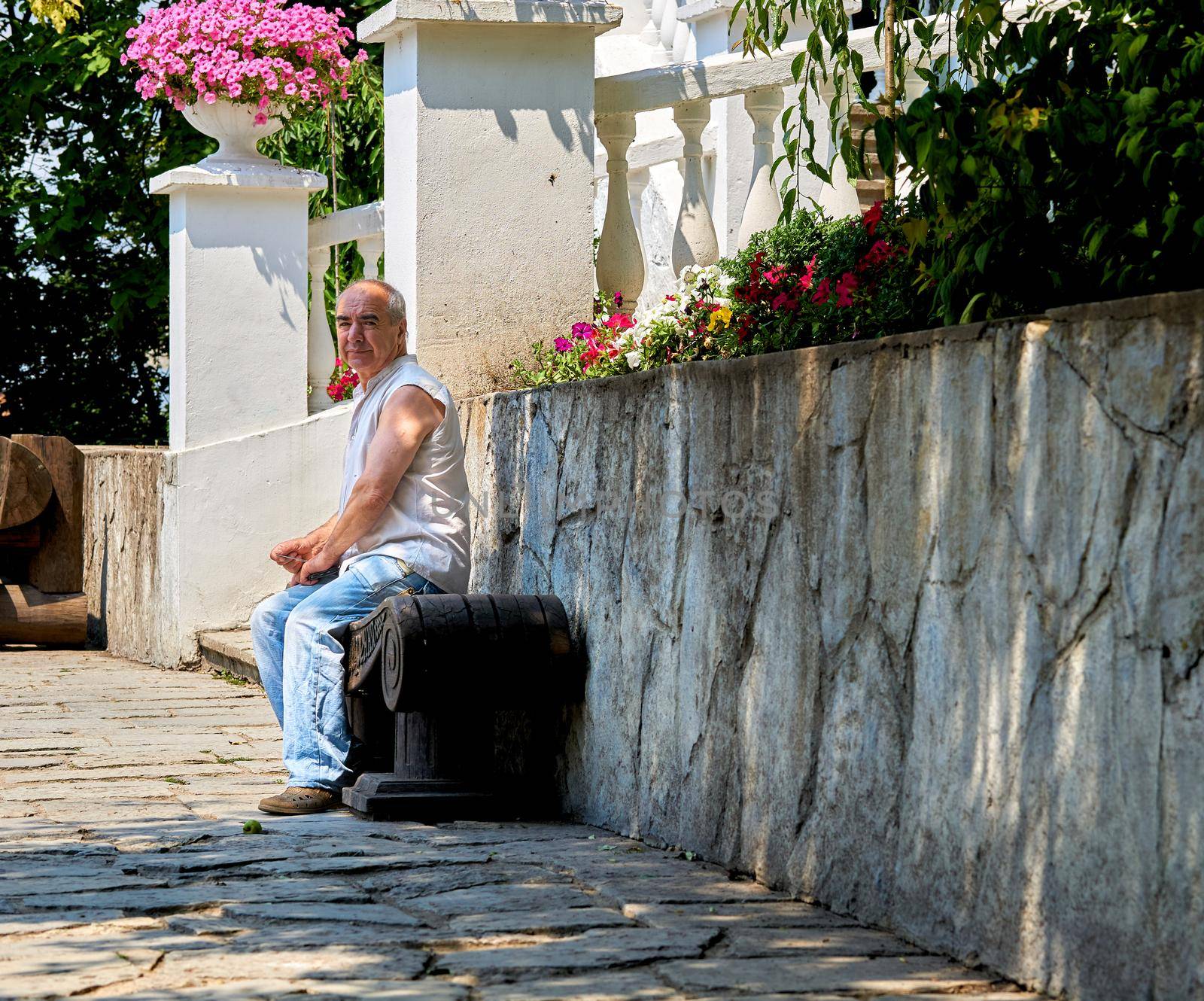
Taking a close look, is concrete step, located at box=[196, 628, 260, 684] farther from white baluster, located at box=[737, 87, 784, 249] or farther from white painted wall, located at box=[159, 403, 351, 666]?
white baluster, located at box=[737, 87, 784, 249]

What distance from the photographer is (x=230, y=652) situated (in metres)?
7.58

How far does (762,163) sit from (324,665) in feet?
7.93

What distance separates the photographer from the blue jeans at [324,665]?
5016 mm

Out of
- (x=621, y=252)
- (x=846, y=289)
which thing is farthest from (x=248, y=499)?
(x=846, y=289)

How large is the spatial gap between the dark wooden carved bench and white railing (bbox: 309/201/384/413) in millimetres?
3328

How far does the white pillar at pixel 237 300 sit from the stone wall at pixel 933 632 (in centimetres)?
364

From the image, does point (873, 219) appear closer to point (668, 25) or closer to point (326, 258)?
point (326, 258)

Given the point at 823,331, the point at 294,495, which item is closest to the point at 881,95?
the point at 823,331

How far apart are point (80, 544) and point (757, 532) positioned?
661 centimetres

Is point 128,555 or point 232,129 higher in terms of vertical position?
point 232,129

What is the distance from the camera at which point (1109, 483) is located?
2.83 metres

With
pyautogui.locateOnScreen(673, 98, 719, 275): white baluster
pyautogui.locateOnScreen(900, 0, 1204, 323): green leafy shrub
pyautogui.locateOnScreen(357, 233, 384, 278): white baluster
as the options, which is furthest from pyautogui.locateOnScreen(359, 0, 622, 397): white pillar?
pyautogui.locateOnScreen(900, 0, 1204, 323): green leafy shrub

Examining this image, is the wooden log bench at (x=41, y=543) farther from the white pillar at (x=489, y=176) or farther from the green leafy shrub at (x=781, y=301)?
the green leafy shrub at (x=781, y=301)

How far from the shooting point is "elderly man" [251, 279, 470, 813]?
Answer: 506cm
